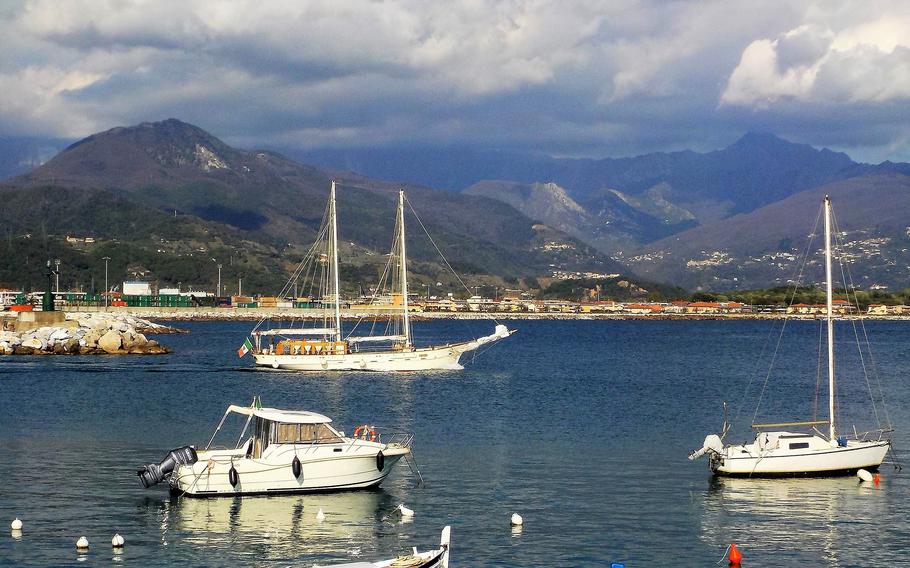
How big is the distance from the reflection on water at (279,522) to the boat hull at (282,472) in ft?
1.17

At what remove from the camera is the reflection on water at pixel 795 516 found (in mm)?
37031

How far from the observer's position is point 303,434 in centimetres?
4394

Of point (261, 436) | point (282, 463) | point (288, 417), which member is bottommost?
point (282, 463)

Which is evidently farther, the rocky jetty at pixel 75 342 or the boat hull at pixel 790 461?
the rocky jetty at pixel 75 342

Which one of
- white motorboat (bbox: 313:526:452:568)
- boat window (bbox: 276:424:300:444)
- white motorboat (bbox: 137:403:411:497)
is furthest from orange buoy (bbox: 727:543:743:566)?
boat window (bbox: 276:424:300:444)

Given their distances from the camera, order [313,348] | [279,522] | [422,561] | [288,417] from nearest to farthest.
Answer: [422,561], [279,522], [288,417], [313,348]

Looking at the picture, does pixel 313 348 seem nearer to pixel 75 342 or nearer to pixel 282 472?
pixel 75 342

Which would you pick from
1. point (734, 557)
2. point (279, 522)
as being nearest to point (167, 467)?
point (279, 522)

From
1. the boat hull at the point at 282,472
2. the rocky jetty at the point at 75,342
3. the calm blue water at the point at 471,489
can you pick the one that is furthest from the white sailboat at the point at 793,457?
the rocky jetty at the point at 75,342

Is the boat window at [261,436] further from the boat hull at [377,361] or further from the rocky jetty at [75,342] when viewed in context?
the rocky jetty at [75,342]

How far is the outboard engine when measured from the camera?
4419 cm

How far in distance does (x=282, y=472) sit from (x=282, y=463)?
1.14 ft

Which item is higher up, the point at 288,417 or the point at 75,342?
the point at 75,342

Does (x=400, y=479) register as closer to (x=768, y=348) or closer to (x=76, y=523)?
(x=76, y=523)
